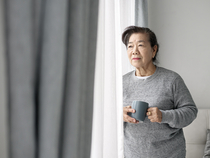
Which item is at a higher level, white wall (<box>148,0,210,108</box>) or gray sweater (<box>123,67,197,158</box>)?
white wall (<box>148,0,210,108</box>)

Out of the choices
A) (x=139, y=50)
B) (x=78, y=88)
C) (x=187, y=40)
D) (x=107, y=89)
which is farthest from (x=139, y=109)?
(x=187, y=40)

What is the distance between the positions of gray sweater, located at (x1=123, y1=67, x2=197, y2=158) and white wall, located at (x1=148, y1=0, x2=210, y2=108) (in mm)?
1507

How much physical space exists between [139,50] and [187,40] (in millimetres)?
1617

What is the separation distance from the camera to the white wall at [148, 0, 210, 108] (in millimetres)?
2318

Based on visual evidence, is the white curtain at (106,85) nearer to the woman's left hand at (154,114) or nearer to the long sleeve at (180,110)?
the woman's left hand at (154,114)

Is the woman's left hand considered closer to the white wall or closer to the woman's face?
the woman's face

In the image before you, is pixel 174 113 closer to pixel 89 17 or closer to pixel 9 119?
pixel 89 17

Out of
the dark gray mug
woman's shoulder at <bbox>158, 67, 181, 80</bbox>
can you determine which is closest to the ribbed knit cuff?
the dark gray mug

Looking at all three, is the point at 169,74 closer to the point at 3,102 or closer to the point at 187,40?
the point at 3,102

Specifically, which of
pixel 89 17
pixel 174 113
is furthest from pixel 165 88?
pixel 89 17

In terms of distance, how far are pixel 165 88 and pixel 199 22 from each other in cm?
180

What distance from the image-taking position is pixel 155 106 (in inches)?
40.0

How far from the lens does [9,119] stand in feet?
1.02

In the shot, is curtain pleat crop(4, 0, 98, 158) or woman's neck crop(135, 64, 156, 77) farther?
woman's neck crop(135, 64, 156, 77)
